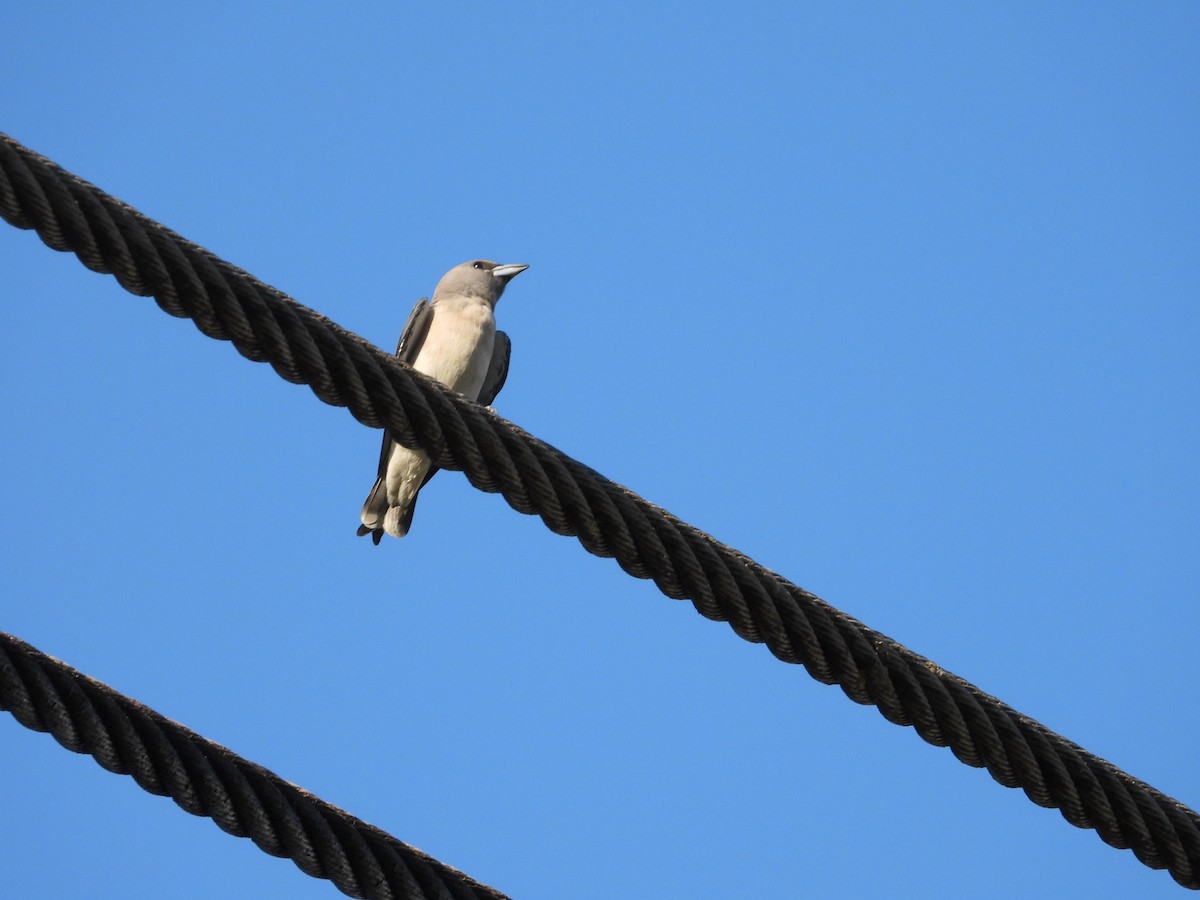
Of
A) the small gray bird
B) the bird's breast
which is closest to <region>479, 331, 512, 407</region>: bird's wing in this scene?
the small gray bird

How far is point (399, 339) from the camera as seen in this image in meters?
8.24

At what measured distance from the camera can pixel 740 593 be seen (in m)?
2.90

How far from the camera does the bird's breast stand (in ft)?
26.1

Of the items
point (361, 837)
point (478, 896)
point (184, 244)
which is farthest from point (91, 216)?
point (478, 896)

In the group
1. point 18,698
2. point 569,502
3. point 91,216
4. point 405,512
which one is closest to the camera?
point 18,698

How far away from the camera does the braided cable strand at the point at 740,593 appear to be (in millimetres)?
2879

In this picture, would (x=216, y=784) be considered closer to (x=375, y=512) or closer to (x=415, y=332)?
(x=375, y=512)

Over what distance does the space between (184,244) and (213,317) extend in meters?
0.14

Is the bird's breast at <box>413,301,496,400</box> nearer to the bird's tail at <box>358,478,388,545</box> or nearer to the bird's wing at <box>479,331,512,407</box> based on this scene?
the bird's wing at <box>479,331,512,407</box>

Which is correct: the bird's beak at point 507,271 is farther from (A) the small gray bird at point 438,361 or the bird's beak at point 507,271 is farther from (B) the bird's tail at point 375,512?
(B) the bird's tail at point 375,512

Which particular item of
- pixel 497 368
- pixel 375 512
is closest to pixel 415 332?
pixel 497 368

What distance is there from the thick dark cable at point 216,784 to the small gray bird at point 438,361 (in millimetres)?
5130

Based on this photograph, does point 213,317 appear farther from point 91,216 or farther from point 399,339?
point 399,339

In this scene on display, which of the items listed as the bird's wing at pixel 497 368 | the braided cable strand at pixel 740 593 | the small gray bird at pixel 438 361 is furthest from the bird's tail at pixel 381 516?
the braided cable strand at pixel 740 593
